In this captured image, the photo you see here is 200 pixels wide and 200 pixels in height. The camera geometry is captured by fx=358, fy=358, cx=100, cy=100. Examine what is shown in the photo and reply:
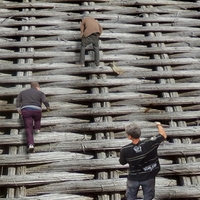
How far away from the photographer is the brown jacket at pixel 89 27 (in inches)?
195

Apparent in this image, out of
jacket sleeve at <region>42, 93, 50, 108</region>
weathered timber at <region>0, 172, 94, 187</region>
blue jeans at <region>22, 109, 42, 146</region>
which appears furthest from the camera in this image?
jacket sleeve at <region>42, 93, 50, 108</region>

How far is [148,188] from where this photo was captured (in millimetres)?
3574

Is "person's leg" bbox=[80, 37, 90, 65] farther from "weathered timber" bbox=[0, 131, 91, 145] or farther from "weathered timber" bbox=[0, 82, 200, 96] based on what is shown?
"weathered timber" bbox=[0, 131, 91, 145]

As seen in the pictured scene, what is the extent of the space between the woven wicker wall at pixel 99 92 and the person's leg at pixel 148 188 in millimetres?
280

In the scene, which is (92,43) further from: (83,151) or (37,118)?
(83,151)

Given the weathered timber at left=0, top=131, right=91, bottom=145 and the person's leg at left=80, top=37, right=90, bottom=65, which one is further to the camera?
the person's leg at left=80, top=37, right=90, bottom=65

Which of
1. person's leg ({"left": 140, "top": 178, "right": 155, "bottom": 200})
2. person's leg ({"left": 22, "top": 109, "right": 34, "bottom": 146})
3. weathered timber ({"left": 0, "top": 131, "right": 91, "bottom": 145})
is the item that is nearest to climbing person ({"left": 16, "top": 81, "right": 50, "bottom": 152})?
person's leg ({"left": 22, "top": 109, "right": 34, "bottom": 146})

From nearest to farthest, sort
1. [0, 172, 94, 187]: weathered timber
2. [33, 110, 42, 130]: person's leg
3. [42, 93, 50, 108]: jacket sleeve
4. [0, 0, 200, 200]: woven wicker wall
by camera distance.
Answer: [0, 172, 94, 187]: weathered timber, [0, 0, 200, 200]: woven wicker wall, [33, 110, 42, 130]: person's leg, [42, 93, 50, 108]: jacket sleeve

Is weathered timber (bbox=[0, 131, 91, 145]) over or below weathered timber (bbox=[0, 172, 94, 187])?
over

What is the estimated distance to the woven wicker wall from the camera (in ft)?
12.9

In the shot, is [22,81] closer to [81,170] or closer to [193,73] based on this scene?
[81,170]

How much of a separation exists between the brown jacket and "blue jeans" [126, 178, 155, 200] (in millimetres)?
2251

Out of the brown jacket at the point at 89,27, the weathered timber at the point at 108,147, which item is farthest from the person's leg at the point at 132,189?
the brown jacket at the point at 89,27

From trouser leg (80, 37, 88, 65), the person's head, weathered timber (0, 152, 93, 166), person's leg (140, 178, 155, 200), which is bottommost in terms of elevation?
person's leg (140, 178, 155, 200)
